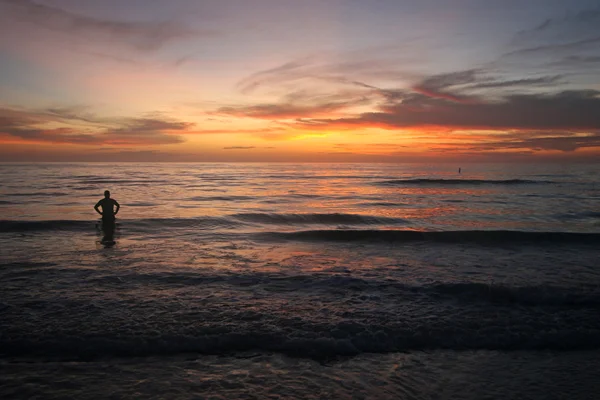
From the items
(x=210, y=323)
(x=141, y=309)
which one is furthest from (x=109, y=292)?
(x=210, y=323)

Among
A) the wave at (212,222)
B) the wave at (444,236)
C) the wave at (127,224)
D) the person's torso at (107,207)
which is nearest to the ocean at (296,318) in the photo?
the wave at (444,236)

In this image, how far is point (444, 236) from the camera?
62.2 feet

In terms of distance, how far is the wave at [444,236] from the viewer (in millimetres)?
18078

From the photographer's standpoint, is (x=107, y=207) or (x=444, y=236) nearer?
(x=107, y=207)

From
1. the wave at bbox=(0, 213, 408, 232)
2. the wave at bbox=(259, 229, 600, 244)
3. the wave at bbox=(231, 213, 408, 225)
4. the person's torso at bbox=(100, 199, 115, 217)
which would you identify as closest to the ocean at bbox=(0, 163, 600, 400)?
the wave at bbox=(259, 229, 600, 244)

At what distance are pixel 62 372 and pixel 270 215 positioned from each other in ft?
69.6

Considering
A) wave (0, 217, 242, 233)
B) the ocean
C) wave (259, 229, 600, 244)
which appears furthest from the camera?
wave (0, 217, 242, 233)

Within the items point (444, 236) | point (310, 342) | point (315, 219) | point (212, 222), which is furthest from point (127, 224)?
point (310, 342)

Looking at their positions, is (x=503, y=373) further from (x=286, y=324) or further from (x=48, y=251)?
(x=48, y=251)

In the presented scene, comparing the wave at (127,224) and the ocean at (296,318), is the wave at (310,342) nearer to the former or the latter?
the ocean at (296,318)

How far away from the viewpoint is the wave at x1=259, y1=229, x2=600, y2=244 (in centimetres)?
1808

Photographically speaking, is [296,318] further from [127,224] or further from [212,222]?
[127,224]

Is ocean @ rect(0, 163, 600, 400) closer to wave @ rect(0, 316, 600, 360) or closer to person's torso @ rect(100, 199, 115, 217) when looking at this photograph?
wave @ rect(0, 316, 600, 360)

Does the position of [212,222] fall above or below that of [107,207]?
below
